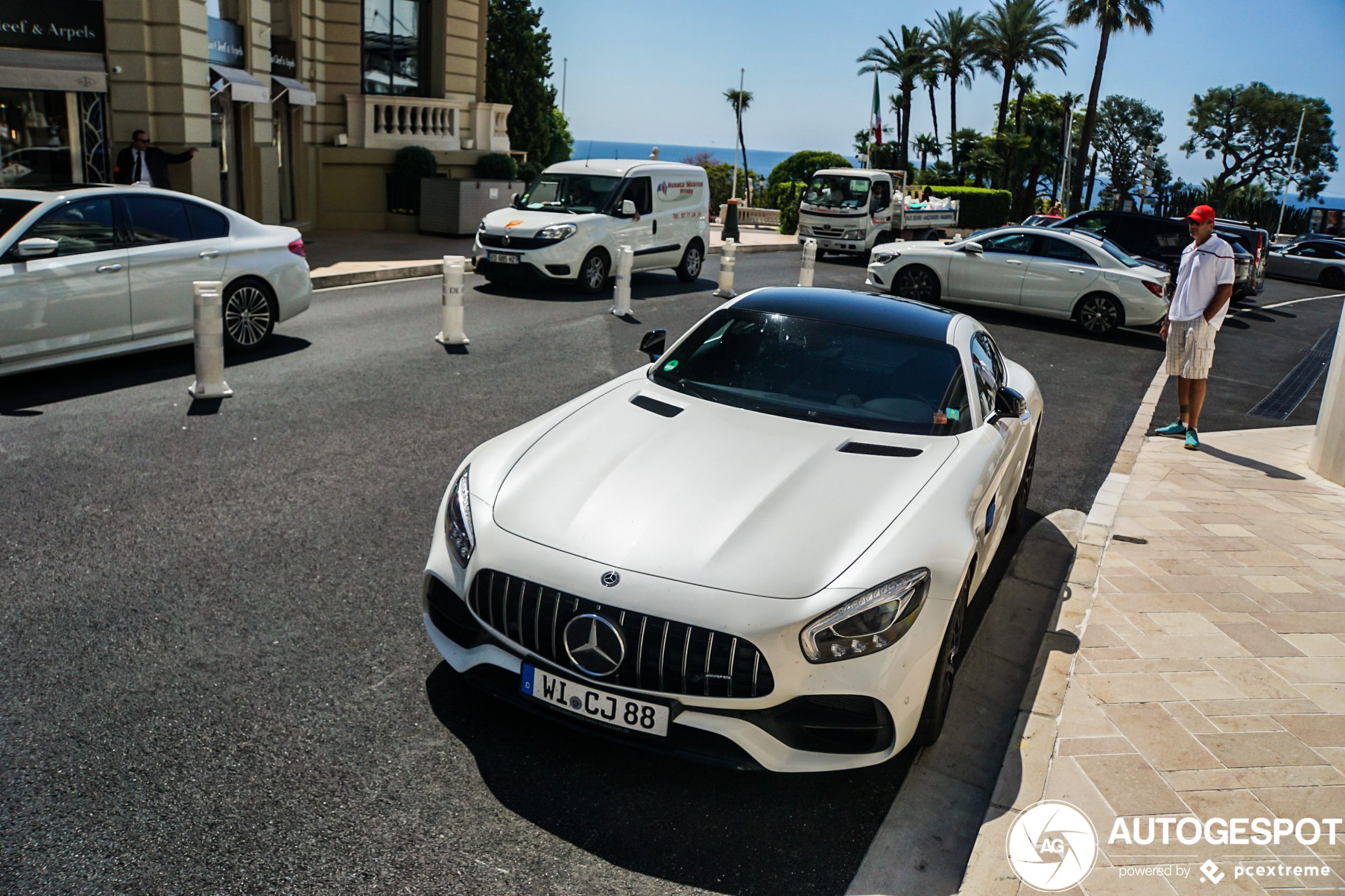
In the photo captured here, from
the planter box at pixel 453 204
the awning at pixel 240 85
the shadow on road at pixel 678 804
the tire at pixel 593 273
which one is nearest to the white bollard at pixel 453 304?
the tire at pixel 593 273

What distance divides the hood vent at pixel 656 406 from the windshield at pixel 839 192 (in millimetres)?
20443

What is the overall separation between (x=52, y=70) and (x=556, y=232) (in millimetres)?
7410

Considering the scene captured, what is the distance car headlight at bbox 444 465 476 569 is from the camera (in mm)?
3943

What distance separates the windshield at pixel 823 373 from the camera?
16.0 feet

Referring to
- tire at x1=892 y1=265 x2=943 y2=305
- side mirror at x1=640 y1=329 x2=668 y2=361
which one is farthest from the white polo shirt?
tire at x1=892 y1=265 x2=943 y2=305

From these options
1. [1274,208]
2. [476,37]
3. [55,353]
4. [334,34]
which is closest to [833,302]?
[55,353]

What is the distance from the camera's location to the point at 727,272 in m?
16.4

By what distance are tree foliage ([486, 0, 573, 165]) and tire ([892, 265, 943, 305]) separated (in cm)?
3245

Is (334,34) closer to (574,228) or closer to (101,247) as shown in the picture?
(574,228)

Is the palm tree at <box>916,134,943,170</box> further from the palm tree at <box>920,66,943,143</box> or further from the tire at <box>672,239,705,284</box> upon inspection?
the tire at <box>672,239,705,284</box>

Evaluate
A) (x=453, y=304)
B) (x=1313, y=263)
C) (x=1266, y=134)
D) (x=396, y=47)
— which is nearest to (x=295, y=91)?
(x=396, y=47)

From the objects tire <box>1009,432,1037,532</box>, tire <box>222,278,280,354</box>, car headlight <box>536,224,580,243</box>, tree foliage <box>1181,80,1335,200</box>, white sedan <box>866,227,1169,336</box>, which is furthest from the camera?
tree foliage <box>1181,80,1335,200</box>

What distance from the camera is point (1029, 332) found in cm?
1581

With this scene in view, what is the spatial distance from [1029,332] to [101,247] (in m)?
12.1
